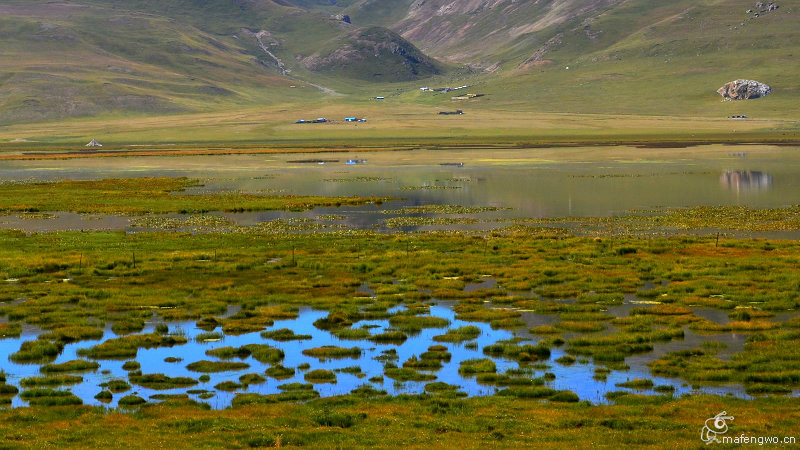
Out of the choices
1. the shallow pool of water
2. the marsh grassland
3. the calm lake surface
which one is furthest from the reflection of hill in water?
the shallow pool of water

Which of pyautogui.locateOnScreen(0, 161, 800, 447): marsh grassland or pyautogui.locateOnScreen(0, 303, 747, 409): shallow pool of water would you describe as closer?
pyautogui.locateOnScreen(0, 161, 800, 447): marsh grassland

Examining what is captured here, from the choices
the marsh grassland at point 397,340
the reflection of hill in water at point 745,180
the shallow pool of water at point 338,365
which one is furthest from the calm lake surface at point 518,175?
the shallow pool of water at point 338,365

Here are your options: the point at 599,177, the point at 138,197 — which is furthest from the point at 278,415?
the point at 599,177

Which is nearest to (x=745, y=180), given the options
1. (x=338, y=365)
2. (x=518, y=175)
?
(x=518, y=175)

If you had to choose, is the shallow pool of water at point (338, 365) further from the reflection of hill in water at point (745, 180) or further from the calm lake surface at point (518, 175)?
the reflection of hill in water at point (745, 180)

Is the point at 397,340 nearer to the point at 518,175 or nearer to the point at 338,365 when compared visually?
the point at 338,365

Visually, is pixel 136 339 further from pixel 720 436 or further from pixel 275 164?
pixel 275 164

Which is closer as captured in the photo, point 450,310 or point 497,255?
point 450,310

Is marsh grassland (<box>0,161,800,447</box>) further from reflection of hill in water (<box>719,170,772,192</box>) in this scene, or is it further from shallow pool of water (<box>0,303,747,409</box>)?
reflection of hill in water (<box>719,170,772,192</box>)
